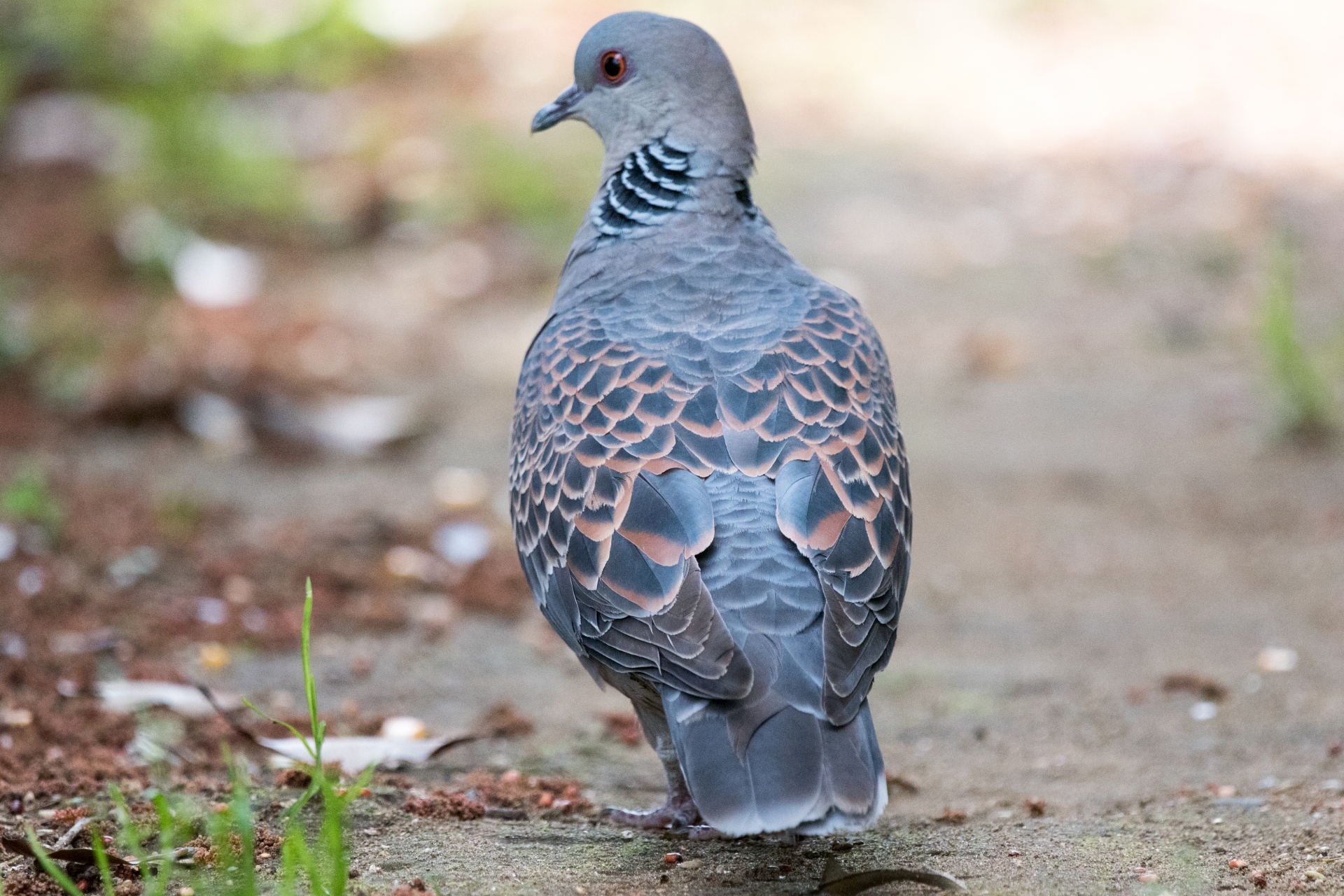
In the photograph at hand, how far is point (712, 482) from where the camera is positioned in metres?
3.15

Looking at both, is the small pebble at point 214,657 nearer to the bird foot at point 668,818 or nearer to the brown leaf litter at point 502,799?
the brown leaf litter at point 502,799

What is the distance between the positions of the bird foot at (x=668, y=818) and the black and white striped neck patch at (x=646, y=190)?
1.53 meters

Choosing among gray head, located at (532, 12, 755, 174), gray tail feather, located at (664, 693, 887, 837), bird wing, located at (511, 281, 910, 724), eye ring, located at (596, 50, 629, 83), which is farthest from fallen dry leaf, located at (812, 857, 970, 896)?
eye ring, located at (596, 50, 629, 83)

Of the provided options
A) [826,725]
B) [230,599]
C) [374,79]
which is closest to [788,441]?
[826,725]

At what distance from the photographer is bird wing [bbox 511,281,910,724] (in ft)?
9.68

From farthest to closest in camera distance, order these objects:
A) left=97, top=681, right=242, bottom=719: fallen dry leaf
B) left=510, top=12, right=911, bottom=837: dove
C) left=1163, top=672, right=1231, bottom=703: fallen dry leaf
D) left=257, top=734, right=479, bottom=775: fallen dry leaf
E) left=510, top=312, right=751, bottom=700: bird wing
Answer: left=1163, top=672, right=1231, bottom=703: fallen dry leaf → left=97, top=681, right=242, bottom=719: fallen dry leaf → left=257, top=734, right=479, bottom=775: fallen dry leaf → left=510, top=312, right=751, bottom=700: bird wing → left=510, top=12, right=911, bottom=837: dove

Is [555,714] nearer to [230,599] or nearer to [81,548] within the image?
[230,599]

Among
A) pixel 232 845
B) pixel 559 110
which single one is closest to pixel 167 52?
pixel 559 110

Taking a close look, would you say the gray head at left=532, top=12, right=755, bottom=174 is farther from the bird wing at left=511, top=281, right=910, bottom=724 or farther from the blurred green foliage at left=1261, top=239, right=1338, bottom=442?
the blurred green foliage at left=1261, top=239, right=1338, bottom=442

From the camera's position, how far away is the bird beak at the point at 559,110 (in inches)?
177

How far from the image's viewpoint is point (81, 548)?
5.21 meters

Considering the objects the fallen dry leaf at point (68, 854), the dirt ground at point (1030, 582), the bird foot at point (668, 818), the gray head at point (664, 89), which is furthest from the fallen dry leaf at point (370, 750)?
the gray head at point (664, 89)

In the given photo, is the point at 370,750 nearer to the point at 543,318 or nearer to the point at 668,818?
the point at 668,818

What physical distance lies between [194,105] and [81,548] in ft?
18.3
